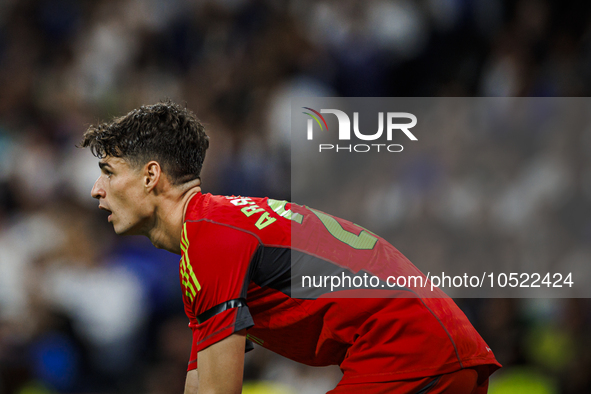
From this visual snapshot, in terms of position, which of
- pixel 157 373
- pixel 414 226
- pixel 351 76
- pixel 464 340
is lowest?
pixel 157 373

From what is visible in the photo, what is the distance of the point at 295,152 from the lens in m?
5.32

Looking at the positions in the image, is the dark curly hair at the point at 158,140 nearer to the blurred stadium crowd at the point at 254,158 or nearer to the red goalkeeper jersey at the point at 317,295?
the red goalkeeper jersey at the point at 317,295

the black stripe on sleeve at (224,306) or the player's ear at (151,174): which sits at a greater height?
the player's ear at (151,174)

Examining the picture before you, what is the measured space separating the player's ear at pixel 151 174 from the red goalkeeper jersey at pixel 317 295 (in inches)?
7.0

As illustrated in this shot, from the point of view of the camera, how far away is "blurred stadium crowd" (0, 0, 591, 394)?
192 inches

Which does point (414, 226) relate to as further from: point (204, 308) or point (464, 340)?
point (204, 308)

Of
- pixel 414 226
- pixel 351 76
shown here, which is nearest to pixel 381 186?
pixel 414 226

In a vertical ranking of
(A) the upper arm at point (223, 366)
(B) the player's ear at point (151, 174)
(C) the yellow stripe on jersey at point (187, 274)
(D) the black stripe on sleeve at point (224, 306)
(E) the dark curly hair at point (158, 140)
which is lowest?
(A) the upper arm at point (223, 366)

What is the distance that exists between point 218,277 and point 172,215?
1.47 feet

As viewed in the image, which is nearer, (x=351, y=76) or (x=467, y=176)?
(x=467, y=176)

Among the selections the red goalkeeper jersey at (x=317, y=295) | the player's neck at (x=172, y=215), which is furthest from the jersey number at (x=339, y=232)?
the player's neck at (x=172, y=215)

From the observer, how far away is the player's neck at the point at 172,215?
99.0 inches

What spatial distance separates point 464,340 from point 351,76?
397 cm

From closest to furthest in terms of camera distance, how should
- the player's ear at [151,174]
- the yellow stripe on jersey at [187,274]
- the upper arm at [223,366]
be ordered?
the upper arm at [223,366] → the yellow stripe on jersey at [187,274] → the player's ear at [151,174]
